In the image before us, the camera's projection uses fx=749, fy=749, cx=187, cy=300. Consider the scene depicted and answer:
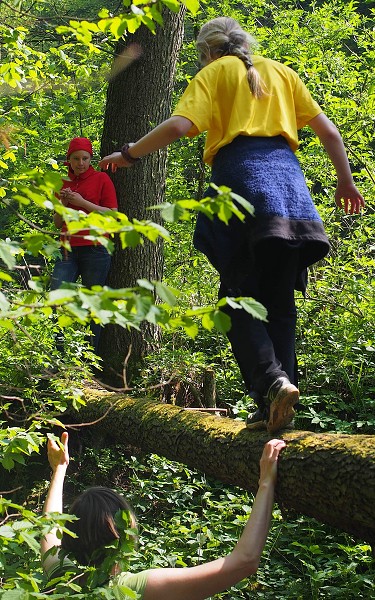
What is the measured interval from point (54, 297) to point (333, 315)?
17.0 ft

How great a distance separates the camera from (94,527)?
2.71 metres

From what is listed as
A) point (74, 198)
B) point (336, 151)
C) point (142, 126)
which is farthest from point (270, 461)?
point (142, 126)

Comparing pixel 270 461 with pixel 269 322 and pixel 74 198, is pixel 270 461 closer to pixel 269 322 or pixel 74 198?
pixel 269 322

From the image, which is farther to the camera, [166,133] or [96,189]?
[96,189]

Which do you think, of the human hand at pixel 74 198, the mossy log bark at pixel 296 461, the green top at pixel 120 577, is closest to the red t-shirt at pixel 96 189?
the human hand at pixel 74 198

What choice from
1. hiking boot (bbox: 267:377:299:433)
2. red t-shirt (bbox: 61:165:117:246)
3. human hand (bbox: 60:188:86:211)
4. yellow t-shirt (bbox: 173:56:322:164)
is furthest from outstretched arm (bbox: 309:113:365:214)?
red t-shirt (bbox: 61:165:117:246)

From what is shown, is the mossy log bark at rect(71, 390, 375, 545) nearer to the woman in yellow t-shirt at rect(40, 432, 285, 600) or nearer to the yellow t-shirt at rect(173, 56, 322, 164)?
the woman in yellow t-shirt at rect(40, 432, 285, 600)

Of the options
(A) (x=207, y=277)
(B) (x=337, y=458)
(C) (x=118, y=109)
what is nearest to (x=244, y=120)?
(B) (x=337, y=458)

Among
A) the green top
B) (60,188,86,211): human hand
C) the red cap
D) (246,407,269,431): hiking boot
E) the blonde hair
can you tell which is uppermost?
the blonde hair

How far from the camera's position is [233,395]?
6.33m

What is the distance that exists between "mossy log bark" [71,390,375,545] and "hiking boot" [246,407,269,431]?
0.14 feet

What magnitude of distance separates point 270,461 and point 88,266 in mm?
3823

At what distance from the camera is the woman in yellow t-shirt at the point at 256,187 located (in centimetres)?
336

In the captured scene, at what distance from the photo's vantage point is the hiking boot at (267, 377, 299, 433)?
3.16m
